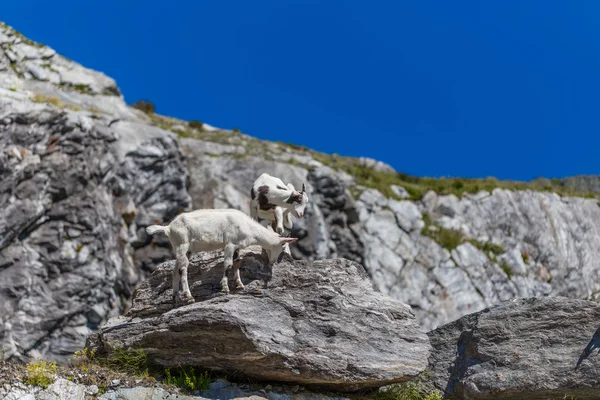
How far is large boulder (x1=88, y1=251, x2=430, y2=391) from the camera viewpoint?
1220cm

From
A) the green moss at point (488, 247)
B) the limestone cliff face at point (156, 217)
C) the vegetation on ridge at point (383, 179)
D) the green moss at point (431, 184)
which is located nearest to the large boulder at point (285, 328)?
the limestone cliff face at point (156, 217)

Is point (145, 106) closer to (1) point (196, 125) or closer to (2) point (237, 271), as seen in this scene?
(1) point (196, 125)

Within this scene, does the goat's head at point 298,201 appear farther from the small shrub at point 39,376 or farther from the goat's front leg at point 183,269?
the small shrub at point 39,376

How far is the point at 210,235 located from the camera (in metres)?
12.4

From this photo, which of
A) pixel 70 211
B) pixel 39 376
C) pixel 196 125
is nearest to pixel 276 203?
pixel 39 376

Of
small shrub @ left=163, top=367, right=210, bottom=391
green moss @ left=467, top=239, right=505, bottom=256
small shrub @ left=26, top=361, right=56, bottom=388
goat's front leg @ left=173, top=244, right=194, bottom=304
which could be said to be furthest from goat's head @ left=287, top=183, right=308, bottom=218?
green moss @ left=467, top=239, right=505, bottom=256

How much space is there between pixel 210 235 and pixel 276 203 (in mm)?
2330

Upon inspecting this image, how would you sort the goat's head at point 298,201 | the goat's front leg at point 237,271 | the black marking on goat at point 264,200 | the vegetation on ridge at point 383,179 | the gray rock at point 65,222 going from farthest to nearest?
the vegetation on ridge at point 383,179 → the gray rock at point 65,222 → the black marking on goat at point 264,200 → the goat's head at point 298,201 → the goat's front leg at point 237,271

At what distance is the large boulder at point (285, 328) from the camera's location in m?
12.2

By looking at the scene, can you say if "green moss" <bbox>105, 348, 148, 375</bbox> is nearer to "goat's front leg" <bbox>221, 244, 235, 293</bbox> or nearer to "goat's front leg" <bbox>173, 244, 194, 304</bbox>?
"goat's front leg" <bbox>173, 244, 194, 304</bbox>

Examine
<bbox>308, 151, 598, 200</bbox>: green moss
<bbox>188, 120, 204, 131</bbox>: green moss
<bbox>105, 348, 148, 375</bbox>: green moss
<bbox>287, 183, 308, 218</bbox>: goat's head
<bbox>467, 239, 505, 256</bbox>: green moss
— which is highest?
<bbox>188, 120, 204, 131</bbox>: green moss

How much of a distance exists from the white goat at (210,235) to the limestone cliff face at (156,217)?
61.3 feet

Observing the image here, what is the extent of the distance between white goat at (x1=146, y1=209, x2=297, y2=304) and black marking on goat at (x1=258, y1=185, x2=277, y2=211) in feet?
5.41

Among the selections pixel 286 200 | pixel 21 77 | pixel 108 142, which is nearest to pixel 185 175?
pixel 108 142
